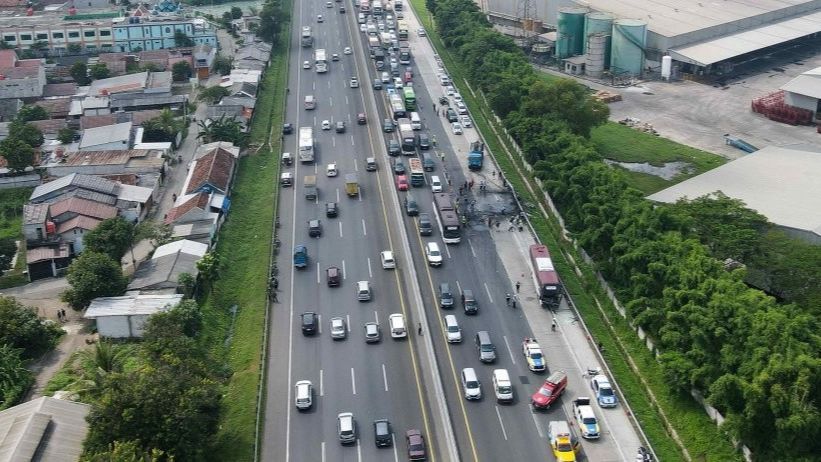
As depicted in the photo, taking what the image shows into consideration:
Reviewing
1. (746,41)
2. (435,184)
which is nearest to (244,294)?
(435,184)

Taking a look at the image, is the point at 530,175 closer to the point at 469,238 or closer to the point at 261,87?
the point at 469,238

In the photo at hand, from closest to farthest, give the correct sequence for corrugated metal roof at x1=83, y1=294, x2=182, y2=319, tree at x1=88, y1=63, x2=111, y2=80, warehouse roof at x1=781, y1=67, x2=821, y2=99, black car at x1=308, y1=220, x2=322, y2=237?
corrugated metal roof at x1=83, y1=294, x2=182, y2=319 < black car at x1=308, y1=220, x2=322, y2=237 < warehouse roof at x1=781, y1=67, x2=821, y2=99 < tree at x1=88, y1=63, x2=111, y2=80

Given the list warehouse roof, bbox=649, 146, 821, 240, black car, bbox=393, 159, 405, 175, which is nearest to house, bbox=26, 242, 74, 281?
black car, bbox=393, 159, 405, 175

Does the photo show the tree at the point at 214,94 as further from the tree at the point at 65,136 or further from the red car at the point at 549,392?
the red car at the point at 549,392

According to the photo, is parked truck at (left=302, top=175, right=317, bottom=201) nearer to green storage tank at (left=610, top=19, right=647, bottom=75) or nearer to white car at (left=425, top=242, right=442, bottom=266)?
white car at (left=425, top=242, right=442, bottom=266)

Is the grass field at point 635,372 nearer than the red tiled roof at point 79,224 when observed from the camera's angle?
Yes

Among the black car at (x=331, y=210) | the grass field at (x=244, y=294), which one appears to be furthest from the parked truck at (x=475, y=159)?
the grass field at (x=244, y=294)
